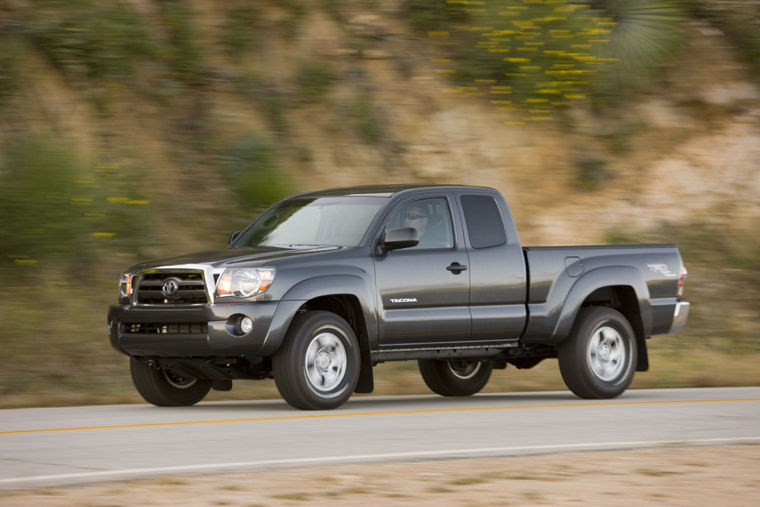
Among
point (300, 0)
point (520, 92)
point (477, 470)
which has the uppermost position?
point (300, 0)

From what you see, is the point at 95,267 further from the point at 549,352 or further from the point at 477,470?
the point at 477,470

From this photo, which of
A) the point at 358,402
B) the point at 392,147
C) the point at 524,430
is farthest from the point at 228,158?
the point at 524,430

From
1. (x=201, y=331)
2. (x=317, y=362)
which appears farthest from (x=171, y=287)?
(x=317, y=362)

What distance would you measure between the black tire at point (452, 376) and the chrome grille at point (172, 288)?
3.65 meters

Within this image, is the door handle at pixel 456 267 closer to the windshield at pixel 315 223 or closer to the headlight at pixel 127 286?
the windshield at pixel 315 223

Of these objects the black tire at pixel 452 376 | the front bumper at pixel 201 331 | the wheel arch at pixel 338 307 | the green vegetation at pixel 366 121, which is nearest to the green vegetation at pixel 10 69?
the green vegetation at pixel 366 121

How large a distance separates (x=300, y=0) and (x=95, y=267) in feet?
25.3

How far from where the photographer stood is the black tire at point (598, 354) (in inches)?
553

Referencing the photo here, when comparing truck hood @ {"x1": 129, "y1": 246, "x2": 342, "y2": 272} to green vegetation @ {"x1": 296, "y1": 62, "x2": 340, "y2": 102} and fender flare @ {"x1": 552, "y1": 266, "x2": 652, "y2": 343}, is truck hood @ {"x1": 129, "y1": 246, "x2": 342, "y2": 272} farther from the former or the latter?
green vegetation @ {"x1": 296, "y1": 62, "x2": 340, "y2": 102}

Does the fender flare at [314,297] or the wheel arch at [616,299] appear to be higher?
the fender flare at [314,297]

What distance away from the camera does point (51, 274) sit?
59.2 ft

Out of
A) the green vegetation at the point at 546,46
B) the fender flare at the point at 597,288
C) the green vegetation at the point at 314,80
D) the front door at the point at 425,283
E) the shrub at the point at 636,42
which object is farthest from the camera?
the shrub at the point at 636,42

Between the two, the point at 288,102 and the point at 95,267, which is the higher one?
the point at 288,102

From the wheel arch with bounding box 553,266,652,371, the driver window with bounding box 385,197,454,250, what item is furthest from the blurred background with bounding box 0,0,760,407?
the driver window with bounding box 385,197,454,250
